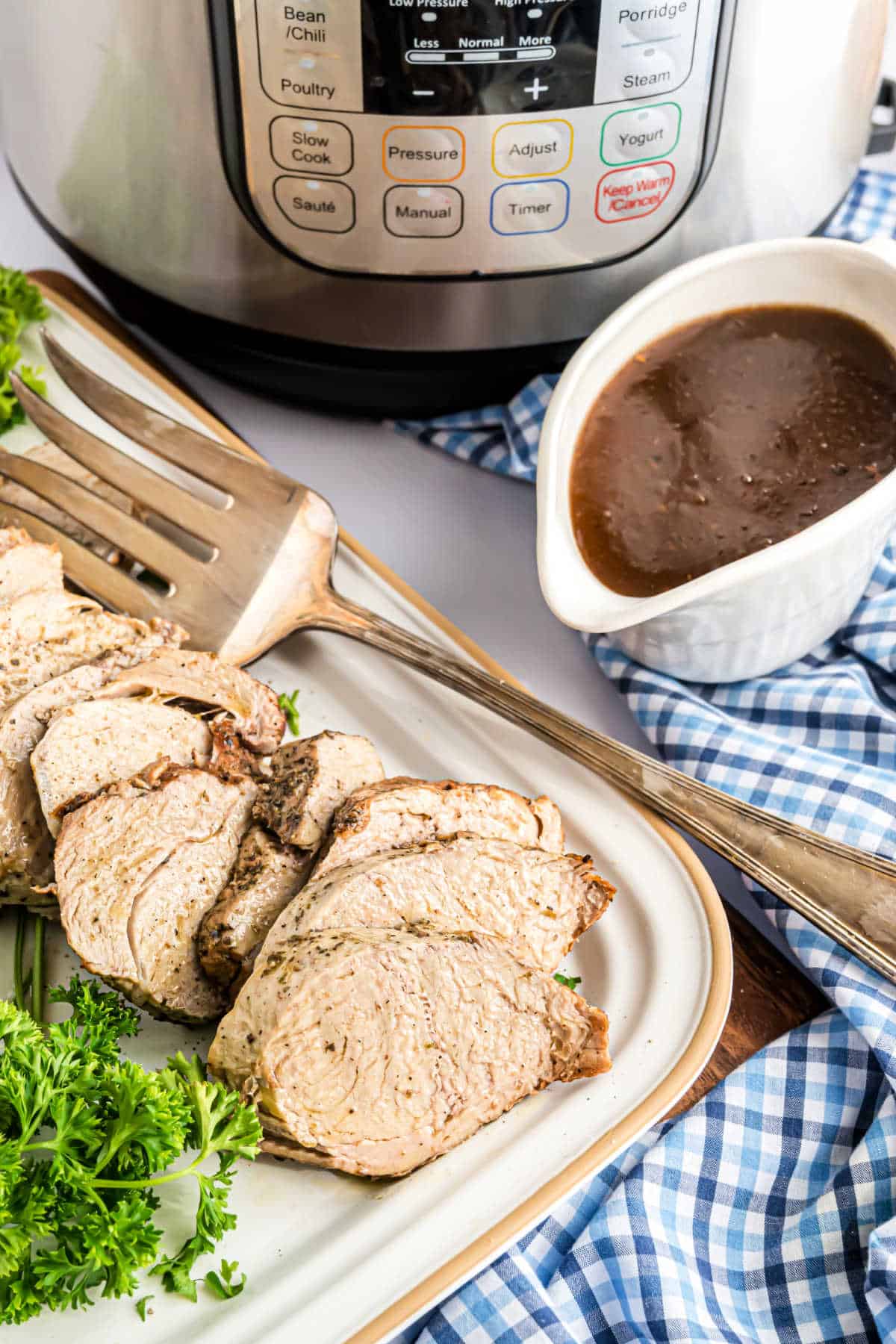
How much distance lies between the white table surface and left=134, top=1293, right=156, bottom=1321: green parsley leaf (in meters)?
0.66

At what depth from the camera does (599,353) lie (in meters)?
1.24

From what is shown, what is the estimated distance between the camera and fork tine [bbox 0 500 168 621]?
4.16ft

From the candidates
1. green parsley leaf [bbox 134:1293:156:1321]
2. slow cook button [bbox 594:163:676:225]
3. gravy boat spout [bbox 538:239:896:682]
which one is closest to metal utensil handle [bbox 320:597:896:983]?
gravy boat spout [bbox 538:239:896:682]

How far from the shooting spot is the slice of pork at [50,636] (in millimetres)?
1121

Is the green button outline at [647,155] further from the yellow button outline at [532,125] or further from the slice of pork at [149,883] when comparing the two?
the slice of pork at [149,883]

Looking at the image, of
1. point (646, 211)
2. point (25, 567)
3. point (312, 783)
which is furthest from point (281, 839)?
point (646, 211)

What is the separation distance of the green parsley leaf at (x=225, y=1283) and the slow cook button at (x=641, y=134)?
96 cm

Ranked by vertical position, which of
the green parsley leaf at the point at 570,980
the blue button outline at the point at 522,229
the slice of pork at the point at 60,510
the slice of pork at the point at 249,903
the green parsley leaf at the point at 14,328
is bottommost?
the green parsley leaf at the point at 570,980

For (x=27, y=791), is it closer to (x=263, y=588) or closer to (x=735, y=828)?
(x=263, y=588)

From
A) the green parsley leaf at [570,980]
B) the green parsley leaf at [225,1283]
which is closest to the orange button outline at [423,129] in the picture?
the green parsley leaf at [570,980]

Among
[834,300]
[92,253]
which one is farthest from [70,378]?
[834,300]

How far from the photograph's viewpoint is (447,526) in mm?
1464

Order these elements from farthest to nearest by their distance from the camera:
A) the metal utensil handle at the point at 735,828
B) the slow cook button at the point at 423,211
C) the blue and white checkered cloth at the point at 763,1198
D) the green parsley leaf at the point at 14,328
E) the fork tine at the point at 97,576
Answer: the green parsley leaf at the point at 14,328
the fork tine at the point at 97,576
the slow cook button at the point at 423,211
the metal utensil handle at the point at 735,828
the blue and white checkered cloth at the point at 763,1198

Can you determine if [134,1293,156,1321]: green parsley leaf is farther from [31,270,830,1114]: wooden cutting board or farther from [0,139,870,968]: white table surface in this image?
[0,139,870,968]: white table surface
